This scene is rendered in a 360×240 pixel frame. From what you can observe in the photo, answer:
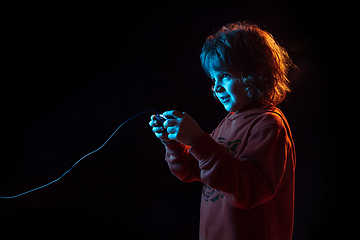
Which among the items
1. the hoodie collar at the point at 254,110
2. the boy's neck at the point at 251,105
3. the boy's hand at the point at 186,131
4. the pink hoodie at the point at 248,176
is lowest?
the pink hoodie at the point at 248,176

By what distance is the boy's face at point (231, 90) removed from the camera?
60cm

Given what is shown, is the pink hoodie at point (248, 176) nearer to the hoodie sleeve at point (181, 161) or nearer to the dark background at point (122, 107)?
the hoodie sleeve at point (181, 161)

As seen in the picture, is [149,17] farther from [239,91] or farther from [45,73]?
[239,91]

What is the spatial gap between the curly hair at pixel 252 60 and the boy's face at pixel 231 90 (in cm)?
1

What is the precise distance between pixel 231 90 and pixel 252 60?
104mm

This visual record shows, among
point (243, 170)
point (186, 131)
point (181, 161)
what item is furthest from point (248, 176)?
point (181, 161)

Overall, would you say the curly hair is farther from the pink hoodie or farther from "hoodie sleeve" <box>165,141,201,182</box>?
"hoodie sleeve" <box>165,141,201,182</box>

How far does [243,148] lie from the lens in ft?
1.76

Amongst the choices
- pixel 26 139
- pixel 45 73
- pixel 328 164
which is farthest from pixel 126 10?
pixel 328 164

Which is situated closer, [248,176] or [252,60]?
[248,176]

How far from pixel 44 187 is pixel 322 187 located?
1423 mm

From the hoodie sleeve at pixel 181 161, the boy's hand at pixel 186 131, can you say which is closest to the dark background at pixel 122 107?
the hoodie sleeve at pixel 181 161

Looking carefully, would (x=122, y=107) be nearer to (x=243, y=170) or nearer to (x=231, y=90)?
(x=231, y=90)

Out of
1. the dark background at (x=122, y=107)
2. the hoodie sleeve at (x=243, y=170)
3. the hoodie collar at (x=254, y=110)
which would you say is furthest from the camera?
the dark background at (x=122, y=107)
